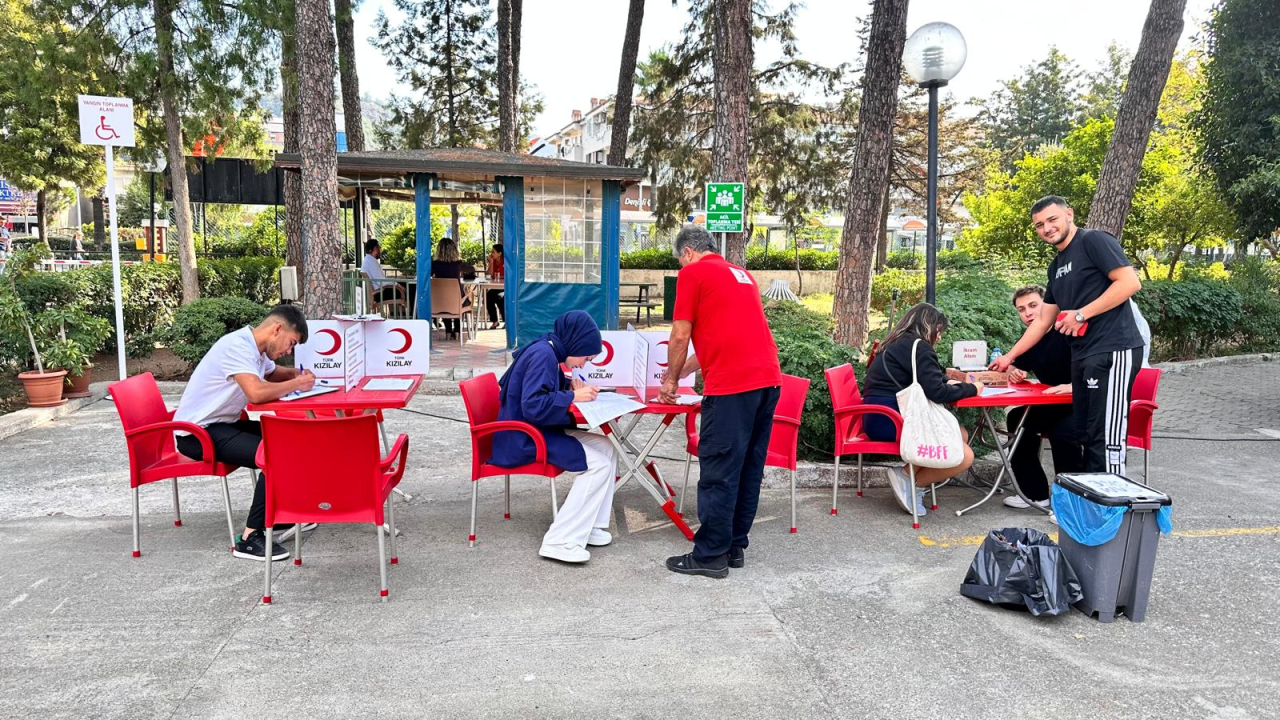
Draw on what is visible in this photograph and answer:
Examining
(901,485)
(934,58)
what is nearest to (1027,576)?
(901,485)

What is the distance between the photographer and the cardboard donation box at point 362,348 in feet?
17.0

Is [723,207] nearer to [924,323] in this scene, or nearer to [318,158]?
[924,323]

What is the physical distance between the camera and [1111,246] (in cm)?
473

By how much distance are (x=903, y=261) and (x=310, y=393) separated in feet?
106

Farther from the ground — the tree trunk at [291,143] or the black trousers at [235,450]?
the tree trunk at [291,143]

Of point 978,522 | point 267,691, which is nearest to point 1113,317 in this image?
point 978,522

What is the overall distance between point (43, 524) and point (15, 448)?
90.2 inches

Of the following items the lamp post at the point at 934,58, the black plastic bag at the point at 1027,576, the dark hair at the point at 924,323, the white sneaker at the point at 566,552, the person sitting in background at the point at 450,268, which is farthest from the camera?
the person sitting in background at the point at 450,268

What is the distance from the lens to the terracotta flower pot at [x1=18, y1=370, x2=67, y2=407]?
7.77 metres

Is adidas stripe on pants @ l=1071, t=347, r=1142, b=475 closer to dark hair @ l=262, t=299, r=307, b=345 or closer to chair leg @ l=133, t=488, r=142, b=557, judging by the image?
dark hair @ l=262, t=299, r=307, b=345

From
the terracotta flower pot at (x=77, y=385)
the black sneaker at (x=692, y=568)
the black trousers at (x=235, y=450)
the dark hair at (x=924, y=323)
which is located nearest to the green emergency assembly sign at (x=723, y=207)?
the dark hair at (x=924, y=323)

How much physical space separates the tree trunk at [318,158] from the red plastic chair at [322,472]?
21.4 ft

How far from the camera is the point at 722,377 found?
4137mm

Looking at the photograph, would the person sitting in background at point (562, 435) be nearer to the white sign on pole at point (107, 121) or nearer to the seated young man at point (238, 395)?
the seated young man at point (238, 395)
